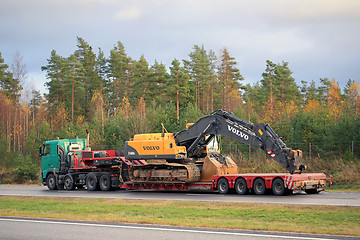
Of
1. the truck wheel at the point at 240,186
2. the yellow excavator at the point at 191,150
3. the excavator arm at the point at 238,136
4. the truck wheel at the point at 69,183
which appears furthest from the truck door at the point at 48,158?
the truck wheel at the point at 240,186

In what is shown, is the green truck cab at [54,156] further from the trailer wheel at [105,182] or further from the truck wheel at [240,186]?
the truck wheel at [240,186]

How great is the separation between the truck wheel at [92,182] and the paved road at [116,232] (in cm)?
1418

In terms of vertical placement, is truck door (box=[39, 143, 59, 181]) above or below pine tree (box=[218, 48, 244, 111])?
below

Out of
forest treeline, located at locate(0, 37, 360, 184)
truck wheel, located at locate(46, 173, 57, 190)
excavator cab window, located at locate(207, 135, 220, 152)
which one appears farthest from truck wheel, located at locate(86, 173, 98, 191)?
forest treeline, located at locate(0, 37, 360, 184)

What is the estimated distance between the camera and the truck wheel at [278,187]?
20823mm

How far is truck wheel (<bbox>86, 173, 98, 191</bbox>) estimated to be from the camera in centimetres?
2764

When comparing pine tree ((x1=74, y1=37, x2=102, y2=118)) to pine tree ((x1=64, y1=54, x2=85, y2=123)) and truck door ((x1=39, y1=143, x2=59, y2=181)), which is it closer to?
pine tree ((x1=64, y1=54, x2=85, y2=123))

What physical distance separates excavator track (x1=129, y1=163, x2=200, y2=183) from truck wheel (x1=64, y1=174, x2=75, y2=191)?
4991 millimetres

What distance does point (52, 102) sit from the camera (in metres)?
91.9

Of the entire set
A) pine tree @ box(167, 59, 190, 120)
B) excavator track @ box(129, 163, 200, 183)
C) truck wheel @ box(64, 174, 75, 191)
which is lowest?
truck wheel @ box(64, 174, 75, 191)

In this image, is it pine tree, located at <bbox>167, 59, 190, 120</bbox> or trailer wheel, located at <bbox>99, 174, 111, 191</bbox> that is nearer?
trailer wheel, located at <bbox>99, 174, 111, 191</bbox>

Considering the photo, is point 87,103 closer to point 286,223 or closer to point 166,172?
point 166,172

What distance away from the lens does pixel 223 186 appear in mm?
22953

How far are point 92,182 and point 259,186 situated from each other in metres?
11.2
